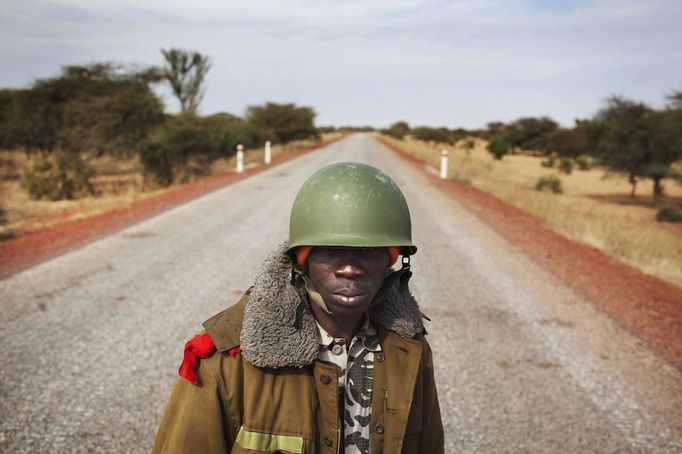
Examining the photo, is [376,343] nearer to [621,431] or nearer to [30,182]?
[621,431]

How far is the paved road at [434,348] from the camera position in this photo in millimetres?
3475

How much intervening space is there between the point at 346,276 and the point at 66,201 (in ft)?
57.3

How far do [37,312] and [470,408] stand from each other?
4201 millimetres

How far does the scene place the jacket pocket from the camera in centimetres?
144

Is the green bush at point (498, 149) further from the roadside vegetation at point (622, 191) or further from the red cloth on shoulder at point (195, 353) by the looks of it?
the red cloth on shoulder at point (195, 353)

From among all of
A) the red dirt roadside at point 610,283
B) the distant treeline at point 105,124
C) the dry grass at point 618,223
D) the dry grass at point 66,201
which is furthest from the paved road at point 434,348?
the distant treeline at point 105,124

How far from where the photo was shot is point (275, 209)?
11.6 metres

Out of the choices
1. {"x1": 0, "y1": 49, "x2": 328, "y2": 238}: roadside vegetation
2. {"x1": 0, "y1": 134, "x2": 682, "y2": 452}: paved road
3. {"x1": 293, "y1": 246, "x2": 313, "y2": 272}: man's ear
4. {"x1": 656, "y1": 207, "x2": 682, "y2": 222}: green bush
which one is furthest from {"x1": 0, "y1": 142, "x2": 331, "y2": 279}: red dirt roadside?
{"x1": 656, "y1": 207, "x2": 682, "y2": 222}: green bush

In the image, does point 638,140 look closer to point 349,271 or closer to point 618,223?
point 618,223

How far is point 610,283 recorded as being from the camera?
6.96 metres

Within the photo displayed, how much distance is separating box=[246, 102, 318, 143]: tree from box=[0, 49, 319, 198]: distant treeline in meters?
19.3

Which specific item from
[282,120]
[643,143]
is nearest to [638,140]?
[643,143]

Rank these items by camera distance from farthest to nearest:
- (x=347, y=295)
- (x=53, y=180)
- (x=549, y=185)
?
1. (x=549, y=185)
2. (x=53, y=180)
3. (x=347, y=295)

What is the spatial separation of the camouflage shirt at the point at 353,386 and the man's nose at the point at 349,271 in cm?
22
